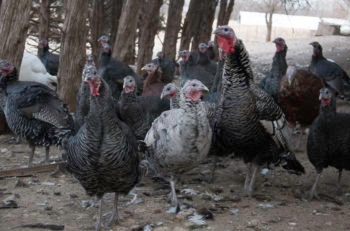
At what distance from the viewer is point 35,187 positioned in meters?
5.66

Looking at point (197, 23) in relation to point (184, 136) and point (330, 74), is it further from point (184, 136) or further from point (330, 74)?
point (184, 136)

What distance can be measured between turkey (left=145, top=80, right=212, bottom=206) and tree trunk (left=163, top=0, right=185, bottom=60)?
7.01 m

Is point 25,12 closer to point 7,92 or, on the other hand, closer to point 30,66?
point 7,92

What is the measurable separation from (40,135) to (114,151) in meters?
2.03

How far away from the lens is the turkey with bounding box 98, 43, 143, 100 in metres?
7.91

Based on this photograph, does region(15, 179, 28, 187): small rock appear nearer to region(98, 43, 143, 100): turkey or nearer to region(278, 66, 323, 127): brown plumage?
region(98, 43, 143, 100): turkey

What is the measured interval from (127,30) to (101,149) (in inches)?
198

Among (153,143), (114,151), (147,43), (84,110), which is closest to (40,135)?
(84,110)

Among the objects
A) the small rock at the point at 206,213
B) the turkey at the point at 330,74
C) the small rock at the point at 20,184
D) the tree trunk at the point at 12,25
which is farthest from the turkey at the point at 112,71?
the turkey at the point at 330,74

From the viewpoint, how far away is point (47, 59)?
11.0m

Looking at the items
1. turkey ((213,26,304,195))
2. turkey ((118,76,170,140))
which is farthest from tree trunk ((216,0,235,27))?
turkey ((213,26,304,195))

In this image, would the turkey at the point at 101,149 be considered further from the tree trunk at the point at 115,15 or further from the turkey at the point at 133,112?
the tree trunk at the point at 115,15

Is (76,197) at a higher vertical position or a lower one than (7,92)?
lower

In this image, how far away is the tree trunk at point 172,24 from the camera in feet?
39.1
